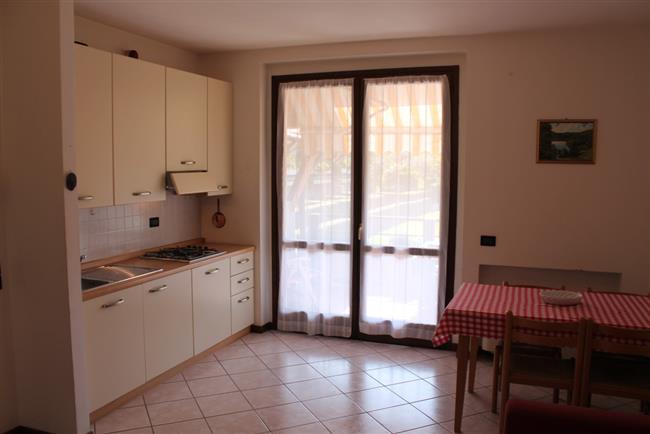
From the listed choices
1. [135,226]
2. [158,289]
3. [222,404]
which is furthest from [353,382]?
[135,226]

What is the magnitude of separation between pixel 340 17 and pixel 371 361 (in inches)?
98.7

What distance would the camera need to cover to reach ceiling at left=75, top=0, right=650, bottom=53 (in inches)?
133

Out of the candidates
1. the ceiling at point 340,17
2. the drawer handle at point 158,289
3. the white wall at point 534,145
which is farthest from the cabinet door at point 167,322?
the white wall at point 534,145

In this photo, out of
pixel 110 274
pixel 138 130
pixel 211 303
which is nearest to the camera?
pixel 110 274

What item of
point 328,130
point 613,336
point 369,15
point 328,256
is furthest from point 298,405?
point 369,15

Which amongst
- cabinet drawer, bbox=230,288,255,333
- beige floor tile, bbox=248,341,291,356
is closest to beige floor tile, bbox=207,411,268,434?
beige floor tile, bbox=248,341,291,356

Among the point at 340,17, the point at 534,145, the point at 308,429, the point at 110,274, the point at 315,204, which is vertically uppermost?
the point at 340,17

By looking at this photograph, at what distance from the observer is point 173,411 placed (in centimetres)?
346

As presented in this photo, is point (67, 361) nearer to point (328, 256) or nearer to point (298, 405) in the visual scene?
point (298, 405)

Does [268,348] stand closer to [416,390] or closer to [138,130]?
[416,390]

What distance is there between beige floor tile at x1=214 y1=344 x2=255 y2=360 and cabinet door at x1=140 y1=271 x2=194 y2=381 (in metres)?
0.33

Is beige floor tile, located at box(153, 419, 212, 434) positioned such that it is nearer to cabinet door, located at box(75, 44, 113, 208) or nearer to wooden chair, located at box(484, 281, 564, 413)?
cabinet door, located at box(75, 44, 113, 208)

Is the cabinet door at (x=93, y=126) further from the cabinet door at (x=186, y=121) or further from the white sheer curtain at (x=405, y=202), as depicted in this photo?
the white sheer curtain at (x=405, y=202)

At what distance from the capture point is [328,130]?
A: 4711mm
